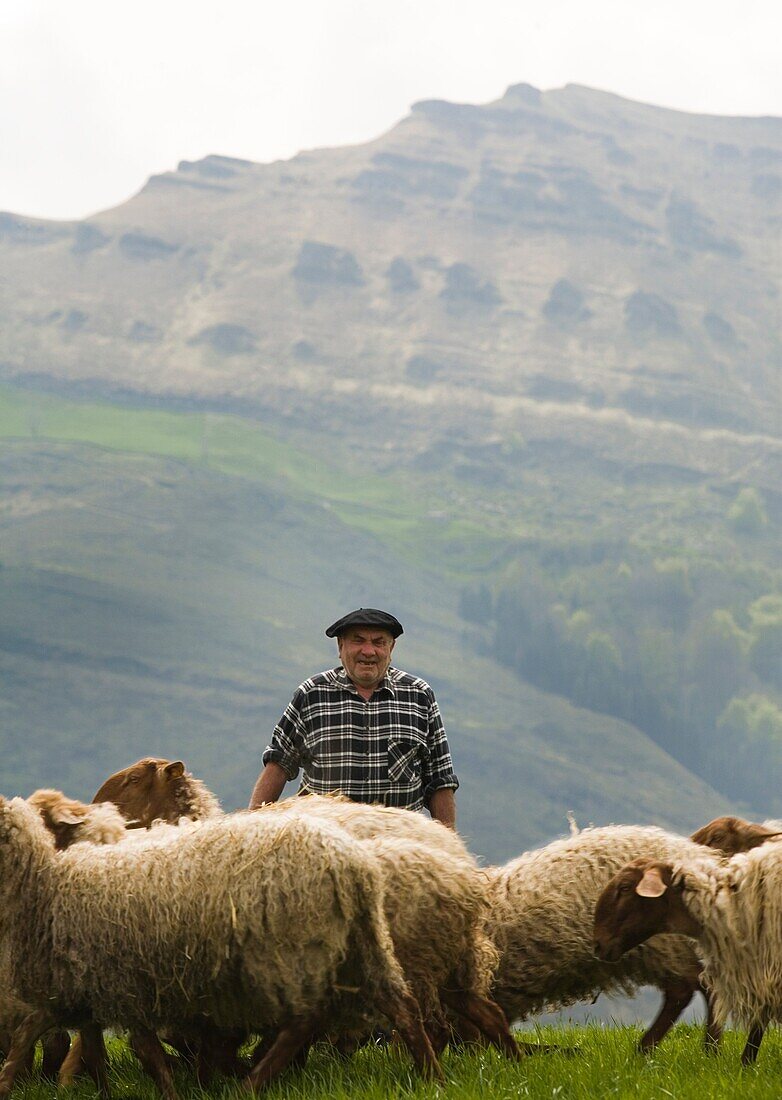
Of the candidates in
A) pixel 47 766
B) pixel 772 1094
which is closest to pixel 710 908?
pixel 772 1094

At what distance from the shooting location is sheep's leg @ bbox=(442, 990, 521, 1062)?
8453mm

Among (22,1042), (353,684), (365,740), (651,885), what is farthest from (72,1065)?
(651,885)

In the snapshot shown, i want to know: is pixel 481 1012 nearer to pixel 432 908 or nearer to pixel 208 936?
pixel 432 908

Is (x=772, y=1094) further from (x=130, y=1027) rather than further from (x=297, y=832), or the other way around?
(x=130, y=1027)

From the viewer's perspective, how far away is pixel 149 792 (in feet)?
33.6

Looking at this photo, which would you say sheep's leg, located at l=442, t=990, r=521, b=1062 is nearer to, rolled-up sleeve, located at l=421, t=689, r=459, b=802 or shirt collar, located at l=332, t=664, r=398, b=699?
rolled-up sleeve, located at l=421, t=689, r=459, b=802

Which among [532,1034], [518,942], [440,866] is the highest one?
[440,866]

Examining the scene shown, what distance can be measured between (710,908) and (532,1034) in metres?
2.44

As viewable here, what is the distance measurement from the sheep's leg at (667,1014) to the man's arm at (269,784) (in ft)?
9.68

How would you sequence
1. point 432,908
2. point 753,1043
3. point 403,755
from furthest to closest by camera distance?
point 403,755 < point 432,908 < point 753,1043

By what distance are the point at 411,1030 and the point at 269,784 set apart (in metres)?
2.82

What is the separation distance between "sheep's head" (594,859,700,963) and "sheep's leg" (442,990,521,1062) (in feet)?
2.49

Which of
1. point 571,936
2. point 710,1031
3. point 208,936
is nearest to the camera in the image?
point 208,936

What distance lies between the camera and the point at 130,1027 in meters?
7.78
